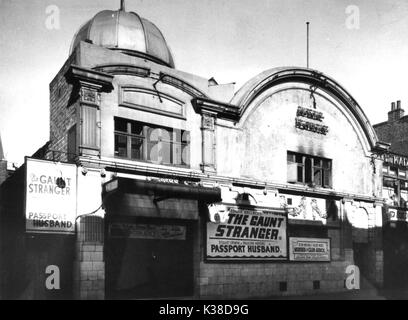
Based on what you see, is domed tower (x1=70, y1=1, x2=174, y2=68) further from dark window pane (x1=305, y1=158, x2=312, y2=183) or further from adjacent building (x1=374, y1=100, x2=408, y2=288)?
adjacent building (x1=374, y1=100, x2=408, y2=288)

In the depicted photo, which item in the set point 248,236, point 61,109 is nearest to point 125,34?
point 61,109

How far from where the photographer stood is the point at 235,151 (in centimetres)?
2145

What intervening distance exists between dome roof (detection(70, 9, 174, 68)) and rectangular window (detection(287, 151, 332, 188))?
782 cm

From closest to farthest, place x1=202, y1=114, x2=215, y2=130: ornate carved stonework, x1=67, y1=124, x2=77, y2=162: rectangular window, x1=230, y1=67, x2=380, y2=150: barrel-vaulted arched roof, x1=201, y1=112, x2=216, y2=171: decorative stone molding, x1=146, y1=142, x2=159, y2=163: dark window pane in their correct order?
x1=67, y1=124, x2=77, y2=162: rectangular window, x1=146, y1=142, x2=159, y2=163: dark window pane, x1=201, y1=112, x2=216, y2=171: decorative stone molding, x1=202, y1=114, x2=215, y2=130: ornate carved stonework, x1=230, y1=67, x2=380, y2=150: barrel-vaulted arched roof

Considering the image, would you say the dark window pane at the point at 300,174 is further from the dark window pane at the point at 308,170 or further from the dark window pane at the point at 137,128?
the dark window pane at the point at 137,128

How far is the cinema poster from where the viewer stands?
22.8m

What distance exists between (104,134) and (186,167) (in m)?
3.83

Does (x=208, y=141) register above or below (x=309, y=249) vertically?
above

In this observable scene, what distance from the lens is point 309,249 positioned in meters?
23.4

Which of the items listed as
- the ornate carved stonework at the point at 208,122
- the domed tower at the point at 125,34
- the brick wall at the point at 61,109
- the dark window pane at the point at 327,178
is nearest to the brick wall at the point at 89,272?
the brick wall at the point at 61,109

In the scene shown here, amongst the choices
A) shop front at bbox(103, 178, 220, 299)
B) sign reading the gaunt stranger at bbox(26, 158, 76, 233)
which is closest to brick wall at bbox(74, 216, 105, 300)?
sign reading the gaunt stranger at bbox(26, 158, 76, 233)

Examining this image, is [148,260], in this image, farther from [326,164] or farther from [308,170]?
[326,164]

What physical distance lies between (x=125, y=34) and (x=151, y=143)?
5539mm
